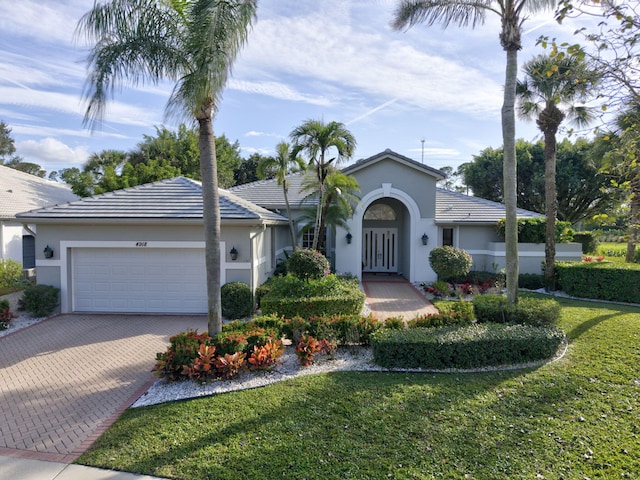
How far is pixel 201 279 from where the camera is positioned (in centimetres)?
1204

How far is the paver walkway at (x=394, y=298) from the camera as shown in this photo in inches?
477

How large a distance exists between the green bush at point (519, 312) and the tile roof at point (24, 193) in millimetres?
19413

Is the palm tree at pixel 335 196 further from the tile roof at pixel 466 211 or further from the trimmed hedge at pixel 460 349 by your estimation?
the trimmed hedge at pixel 460 349

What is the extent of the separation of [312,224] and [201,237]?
625 centimetres

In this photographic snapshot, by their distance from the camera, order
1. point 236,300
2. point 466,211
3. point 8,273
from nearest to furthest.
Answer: point 236,300 → point 8,273 → point 466,211

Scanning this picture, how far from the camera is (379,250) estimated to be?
67.0 feet

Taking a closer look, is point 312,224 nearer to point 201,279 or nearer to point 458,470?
point 201,279

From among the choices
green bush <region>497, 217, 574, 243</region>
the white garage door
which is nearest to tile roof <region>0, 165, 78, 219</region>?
the white garage door

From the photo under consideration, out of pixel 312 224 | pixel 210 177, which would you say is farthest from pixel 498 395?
pixel 312 224

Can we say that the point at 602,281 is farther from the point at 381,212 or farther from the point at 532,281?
the point at 381,212

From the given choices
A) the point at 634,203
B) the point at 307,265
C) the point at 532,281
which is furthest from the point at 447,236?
the point at 634,203

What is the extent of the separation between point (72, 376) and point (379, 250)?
15.6 meters

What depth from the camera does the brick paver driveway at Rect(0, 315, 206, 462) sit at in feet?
16.9

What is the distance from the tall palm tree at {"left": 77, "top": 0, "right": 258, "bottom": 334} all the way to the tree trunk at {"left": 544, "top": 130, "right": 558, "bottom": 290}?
13.4 meters
